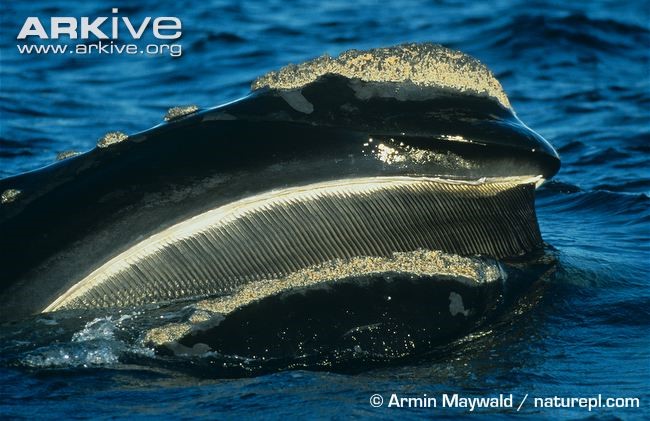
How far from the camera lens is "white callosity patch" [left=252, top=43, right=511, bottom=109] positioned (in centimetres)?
633

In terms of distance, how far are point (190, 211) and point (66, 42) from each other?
50.1 feet

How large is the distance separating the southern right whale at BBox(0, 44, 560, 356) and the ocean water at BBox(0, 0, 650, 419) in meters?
0.33

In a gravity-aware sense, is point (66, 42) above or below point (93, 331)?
above

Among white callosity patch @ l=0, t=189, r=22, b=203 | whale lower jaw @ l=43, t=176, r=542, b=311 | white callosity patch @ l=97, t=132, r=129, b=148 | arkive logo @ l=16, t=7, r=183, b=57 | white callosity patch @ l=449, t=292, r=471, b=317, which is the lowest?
white callosity patch @ l=449, t=292, r=471, b=317

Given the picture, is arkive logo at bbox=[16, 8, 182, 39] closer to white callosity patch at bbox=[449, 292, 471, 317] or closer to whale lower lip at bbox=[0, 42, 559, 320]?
whale lower lip at bbox=[0, 42, 559, 320]

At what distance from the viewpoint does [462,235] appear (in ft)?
20.8

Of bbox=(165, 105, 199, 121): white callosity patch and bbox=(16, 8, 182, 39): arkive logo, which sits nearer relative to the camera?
bbox=(165, 105, 199, 121): white callosity patch

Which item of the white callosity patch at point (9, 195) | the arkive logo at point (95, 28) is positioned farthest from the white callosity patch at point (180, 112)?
the arkive logo at point (95, 28)

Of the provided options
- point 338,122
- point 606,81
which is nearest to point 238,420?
point 338,122

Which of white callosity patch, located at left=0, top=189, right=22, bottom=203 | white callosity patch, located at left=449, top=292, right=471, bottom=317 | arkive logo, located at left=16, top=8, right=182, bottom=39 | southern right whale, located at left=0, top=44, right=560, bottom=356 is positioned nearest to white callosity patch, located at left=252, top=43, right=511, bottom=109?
southern right whale, located at left=0, top=44, right=560, bottom=356

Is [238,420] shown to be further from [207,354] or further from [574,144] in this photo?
[574,144]

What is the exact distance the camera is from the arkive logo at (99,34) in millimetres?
19703

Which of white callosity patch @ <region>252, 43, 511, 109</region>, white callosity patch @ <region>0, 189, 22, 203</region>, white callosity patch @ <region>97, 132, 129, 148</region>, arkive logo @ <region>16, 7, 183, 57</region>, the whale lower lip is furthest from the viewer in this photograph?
arkive logo @ <region>16, 7, 183, 57</region>

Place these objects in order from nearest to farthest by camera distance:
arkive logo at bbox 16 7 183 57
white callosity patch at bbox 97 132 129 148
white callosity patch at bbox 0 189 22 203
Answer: white callosity patch at bbox 0 189 22 203 < white callosity patch at bbox 97 132 129 148 < arkive logo at bbox 16 7 183 57
